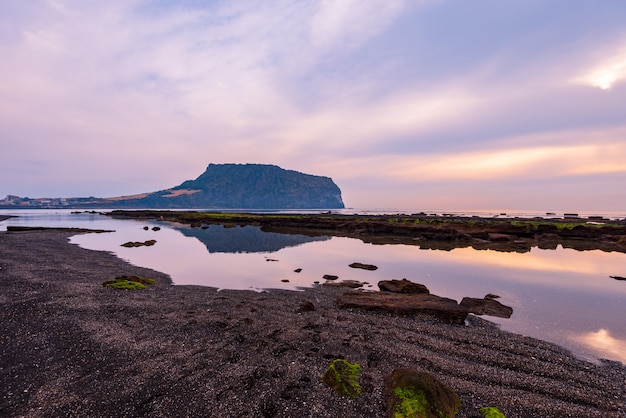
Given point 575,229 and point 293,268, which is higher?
point 575,229

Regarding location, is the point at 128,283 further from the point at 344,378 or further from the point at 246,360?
the point at 344,378

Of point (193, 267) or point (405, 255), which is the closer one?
point (193, 267)

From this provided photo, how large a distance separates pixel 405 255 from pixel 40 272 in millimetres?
34027

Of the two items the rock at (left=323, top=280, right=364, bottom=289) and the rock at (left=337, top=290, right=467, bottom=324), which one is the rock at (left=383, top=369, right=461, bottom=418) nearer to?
the rock at (left=337, top=290, right=467, bottom=324)

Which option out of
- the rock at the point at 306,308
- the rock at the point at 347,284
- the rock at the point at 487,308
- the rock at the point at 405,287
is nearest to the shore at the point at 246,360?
the rock at the point at 306,308

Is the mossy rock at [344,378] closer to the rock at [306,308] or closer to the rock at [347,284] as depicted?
the rock at [306,308]

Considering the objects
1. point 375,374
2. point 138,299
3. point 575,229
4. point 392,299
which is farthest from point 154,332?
point 575,229

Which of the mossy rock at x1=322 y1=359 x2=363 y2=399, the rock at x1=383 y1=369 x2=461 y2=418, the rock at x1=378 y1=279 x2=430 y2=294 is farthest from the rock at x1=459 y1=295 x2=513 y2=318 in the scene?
the rock at x1=383 y1=369 x2=461 y2=418

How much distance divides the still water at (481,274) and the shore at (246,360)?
11.7 ft

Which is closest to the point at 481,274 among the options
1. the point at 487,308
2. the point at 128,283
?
the point at 487,308

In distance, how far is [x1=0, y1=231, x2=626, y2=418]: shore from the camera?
7391 millimetres

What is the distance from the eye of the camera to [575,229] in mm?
56906

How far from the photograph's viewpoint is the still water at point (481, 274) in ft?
46.2

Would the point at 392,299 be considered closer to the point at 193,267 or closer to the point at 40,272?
the point at 193,267
